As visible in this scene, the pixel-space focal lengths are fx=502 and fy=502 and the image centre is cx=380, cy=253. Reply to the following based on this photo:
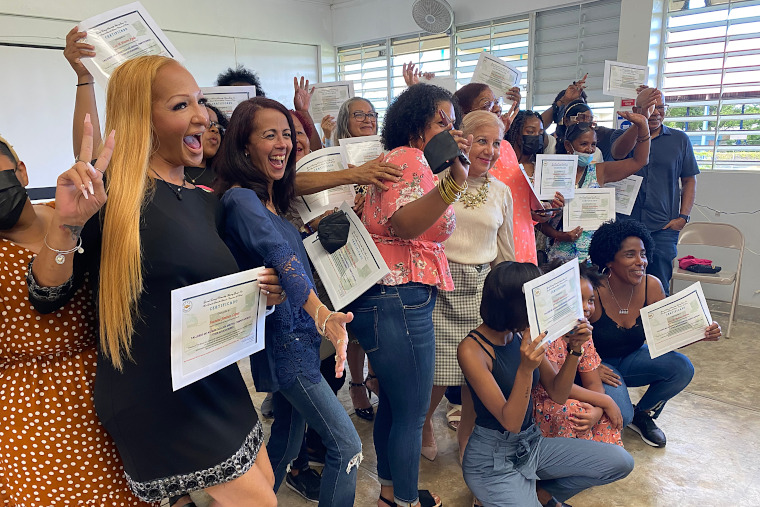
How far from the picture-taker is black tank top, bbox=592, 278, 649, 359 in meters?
2.55

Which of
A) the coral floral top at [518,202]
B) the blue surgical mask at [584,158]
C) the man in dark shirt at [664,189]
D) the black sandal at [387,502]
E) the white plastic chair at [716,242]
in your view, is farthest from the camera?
the white plastic chair at [716,242]

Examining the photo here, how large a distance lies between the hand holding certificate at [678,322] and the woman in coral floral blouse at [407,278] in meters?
1.17

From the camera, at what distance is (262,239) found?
4.19 feet

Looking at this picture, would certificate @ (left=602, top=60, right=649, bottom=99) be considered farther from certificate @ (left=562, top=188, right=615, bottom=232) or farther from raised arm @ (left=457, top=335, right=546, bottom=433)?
raised arm @ (left=457, top=335, right=546, bottom=433)

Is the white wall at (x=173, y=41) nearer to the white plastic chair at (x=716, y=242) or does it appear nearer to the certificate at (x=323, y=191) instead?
the certificate at (x=323, y=191)

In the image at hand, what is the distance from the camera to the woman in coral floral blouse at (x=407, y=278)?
163 cm

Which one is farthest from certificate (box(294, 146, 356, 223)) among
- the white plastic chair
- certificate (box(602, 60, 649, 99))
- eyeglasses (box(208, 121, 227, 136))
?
the white plastic chair

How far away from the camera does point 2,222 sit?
40.4 inches

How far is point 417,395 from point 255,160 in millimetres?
947

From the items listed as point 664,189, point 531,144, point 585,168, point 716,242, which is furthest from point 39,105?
point 716,242

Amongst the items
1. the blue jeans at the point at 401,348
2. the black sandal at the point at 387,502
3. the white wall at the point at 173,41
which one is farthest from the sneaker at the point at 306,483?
the white wall at the point at 173,41

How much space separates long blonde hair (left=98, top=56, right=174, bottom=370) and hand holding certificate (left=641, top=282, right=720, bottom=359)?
2.19 metres

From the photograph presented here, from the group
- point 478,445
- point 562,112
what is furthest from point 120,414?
point 562,112

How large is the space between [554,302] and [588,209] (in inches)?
60.9
